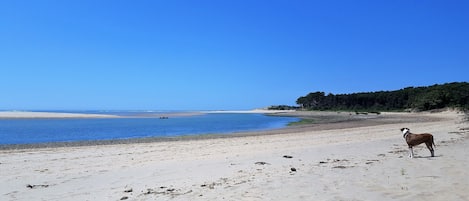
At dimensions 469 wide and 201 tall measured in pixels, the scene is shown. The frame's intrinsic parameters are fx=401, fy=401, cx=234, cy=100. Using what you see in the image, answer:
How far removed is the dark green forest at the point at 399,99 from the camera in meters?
79.1

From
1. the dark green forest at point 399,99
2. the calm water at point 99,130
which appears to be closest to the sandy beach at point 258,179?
the calm water at point 99,130

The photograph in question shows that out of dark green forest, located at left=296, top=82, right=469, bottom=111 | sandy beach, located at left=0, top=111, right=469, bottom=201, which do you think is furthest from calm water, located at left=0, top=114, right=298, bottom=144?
dark green forest, located at left=296, top=82, right=469, bottom=111

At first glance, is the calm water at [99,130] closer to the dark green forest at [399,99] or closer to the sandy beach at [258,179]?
the sandy beach at [258,179]

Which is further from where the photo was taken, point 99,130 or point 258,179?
point 99,130

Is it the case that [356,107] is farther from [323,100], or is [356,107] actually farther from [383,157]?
[383,157]

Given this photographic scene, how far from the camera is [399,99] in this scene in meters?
105

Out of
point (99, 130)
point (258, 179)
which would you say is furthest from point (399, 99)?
point (258, 179)

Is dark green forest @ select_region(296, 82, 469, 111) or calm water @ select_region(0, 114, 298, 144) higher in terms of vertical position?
dark green forest @ select_region(296, 82, 469, 111)

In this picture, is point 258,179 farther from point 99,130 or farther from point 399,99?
point 399,99

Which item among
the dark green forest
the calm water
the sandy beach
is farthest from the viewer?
the dark green forest

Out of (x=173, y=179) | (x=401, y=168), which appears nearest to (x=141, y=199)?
(x=173, y=179)

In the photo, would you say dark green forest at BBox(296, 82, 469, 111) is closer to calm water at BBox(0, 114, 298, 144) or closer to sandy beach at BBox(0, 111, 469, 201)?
calm water at BBox(0, 114, 298, 144)

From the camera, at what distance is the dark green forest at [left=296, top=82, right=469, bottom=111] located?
7912cm

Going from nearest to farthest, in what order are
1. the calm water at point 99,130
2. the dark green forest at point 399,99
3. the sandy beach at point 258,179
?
1. the sandy beach at point 258,179
2. the calm water at point 99,130
3. the dark green forest at point 399,99
